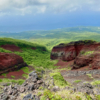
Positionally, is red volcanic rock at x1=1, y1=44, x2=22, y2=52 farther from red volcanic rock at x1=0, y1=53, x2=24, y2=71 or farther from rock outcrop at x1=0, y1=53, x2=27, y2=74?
red volcanic rock at x1=0, y1=53, x2=24, y2=71

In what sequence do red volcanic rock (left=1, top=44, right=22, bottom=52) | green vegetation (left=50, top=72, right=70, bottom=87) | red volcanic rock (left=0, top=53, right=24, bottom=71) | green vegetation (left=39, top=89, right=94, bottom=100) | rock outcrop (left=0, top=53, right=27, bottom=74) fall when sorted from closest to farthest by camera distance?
1. green vegetation (left=39, top=89, right=94, bottom=100)
2. green vegetation (left=50, top=72, right=70, bottom=87)
3. rock outcrop (left=0, top=53, right=27, bottom=74)
4. red volcanic rock (left=0, top=53, right=24, bottom=71)
5. red volcanic rock (left=1, top=44, right=22, bottom=52)

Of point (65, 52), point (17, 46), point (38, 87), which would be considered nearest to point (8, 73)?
point (38, 87)

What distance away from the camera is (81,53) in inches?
1527

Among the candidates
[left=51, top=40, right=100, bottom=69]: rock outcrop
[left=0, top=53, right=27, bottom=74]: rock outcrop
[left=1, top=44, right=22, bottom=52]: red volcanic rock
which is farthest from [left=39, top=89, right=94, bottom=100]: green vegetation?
[left=1, top=44, right=22, bottom=52]: red volcanic rock

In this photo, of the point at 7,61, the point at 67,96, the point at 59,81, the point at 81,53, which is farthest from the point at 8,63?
the point at 67,96

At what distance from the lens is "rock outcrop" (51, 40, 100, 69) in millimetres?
29978

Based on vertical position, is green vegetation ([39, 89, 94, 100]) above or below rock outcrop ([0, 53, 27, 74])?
above

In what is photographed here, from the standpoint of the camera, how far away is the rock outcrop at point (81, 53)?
30.0 metres

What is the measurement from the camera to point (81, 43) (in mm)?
46062

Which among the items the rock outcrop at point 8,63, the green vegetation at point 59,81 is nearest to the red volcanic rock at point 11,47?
the rock outcrop at point 8,63

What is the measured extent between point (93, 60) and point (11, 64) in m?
23.9

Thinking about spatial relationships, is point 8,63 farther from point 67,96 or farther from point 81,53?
point 67,96

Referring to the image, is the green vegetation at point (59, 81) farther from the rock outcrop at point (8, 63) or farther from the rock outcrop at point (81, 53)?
the rock outcrop at point (8, 63)

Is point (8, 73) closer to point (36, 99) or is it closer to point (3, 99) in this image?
point (3, 99)
